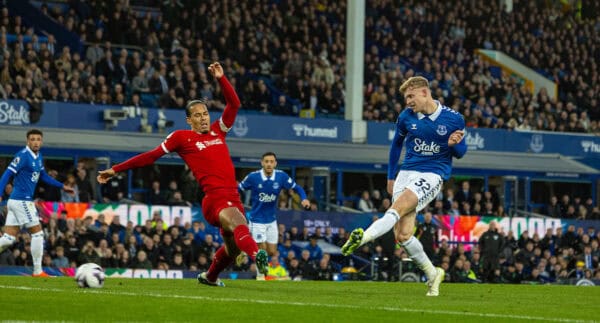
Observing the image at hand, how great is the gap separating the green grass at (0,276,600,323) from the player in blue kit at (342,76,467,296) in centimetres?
70

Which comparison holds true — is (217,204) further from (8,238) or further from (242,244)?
(8,238)

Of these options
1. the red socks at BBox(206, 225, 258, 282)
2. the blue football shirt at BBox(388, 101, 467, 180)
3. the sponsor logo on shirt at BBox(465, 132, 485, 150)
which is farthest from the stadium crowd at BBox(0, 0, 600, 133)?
the blue football shirt at BBox(388, 101, 467, 180)

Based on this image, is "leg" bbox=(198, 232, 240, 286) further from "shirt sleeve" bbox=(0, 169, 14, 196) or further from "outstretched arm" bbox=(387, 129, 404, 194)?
"shirt sleeve" bbox=(0, 169, 14, 196)

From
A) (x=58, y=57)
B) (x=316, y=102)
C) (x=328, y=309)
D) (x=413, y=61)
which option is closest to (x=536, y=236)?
(x=316, y=102)

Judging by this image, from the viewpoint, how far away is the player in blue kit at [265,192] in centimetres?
2136

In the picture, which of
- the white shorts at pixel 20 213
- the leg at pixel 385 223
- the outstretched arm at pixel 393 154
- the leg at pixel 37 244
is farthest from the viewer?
the leg at pixel 37 244

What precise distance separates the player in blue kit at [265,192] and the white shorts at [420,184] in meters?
7.83

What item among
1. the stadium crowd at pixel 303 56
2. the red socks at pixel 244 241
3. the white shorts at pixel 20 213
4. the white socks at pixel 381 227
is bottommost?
the white shorts at pixel 20 213

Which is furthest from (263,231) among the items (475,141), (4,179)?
(475,141)

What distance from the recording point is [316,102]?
35.8m

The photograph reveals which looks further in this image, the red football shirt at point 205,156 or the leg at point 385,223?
the red football shirt at point 205,156

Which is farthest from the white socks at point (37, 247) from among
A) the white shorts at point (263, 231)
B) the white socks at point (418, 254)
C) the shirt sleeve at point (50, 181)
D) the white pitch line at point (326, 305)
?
the white socks at point (418, 254)

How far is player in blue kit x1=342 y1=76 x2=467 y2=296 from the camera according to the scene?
1320 centimetres

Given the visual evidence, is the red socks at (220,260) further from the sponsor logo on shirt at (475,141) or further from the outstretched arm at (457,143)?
the sponsor logo on shirt at (475,141)
